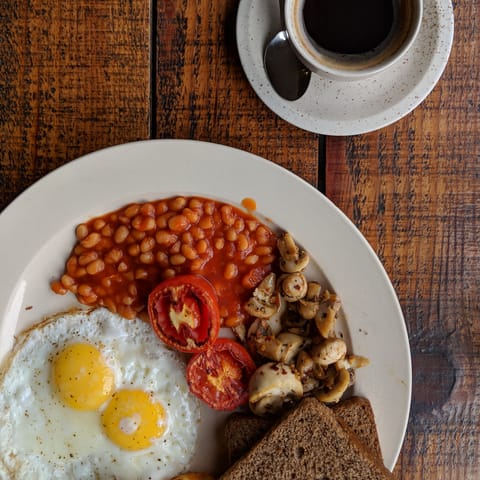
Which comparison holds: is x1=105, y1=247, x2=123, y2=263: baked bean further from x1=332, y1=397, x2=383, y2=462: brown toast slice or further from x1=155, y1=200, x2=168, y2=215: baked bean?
x1=332, y1=397, x2=383, y2=462: brown toast slice

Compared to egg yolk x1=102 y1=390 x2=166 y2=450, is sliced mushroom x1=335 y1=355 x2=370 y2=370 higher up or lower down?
higher up

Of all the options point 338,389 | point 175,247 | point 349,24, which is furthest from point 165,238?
point 349,24

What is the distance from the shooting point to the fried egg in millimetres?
1838

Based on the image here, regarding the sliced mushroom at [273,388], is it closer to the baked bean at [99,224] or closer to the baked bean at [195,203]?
the baked bean at [195,203]

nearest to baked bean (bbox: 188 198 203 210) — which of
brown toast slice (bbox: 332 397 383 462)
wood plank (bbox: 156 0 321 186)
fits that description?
wood plank (bbox: 156 0 321 186)

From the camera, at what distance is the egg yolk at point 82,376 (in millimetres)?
1803

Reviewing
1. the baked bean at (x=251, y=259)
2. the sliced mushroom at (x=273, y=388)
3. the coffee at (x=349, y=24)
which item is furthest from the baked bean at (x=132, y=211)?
the coffee at (x=349, y=24)

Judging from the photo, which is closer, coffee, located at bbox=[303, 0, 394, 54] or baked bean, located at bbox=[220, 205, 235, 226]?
coffee, located at bbox=[303, 0, 394, 54]

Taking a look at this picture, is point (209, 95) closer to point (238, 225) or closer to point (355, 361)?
point (238, 225)

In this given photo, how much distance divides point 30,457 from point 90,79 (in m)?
1.10


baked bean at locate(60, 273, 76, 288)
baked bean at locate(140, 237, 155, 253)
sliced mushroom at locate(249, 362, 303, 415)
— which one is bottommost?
sliced mushroom at locate(249, 362, 303, 415)

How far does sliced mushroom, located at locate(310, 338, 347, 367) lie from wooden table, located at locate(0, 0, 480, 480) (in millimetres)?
280

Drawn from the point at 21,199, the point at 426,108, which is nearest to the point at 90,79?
the point at 21,199

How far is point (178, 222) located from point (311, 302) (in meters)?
0.43
